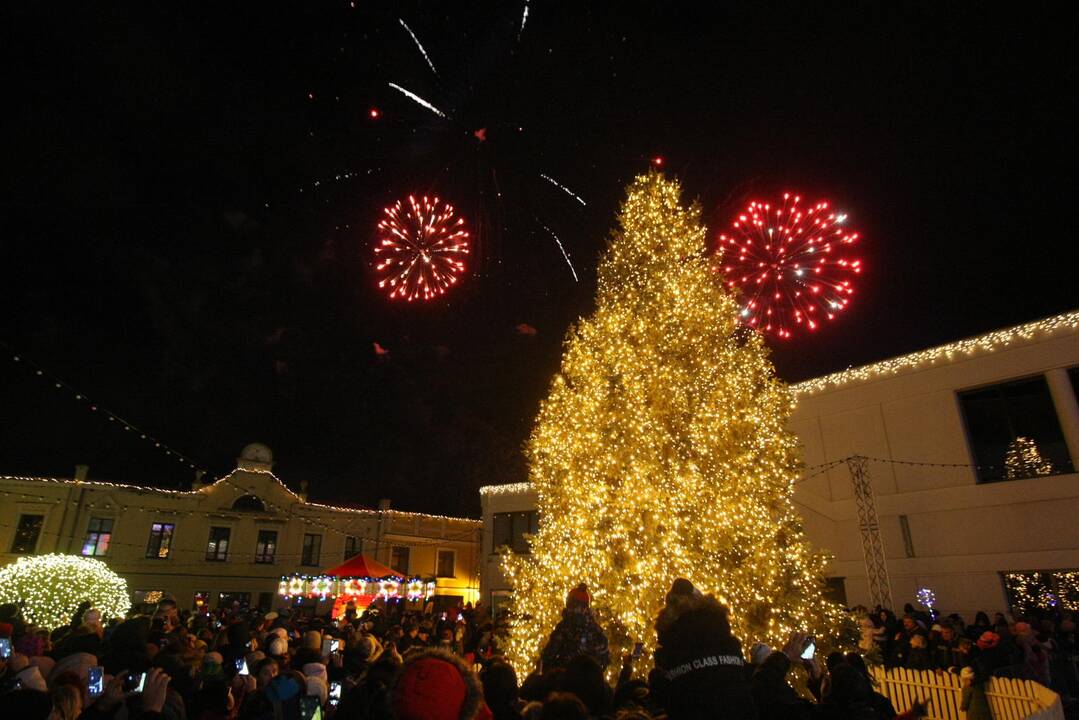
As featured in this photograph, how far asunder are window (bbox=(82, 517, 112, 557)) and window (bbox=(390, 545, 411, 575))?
16092 mm

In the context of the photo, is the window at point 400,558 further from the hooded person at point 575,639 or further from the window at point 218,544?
the hooded person at point 575,639

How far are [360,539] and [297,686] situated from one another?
37068 millimetres

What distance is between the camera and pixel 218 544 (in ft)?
119

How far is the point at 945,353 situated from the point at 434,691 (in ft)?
62.9

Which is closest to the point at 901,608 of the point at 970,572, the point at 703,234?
the point at 970,572

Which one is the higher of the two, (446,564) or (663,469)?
(446,564)

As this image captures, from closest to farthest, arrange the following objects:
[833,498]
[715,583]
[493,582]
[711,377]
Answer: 1. [715,583]
2. [711,377]
3. [833,498]
4. [493,582]

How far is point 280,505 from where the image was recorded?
3825cm

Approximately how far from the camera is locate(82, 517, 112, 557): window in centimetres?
3269

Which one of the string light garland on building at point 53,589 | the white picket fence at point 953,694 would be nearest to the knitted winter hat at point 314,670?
the white picket fence at point 953,694

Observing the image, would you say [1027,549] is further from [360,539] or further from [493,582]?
[360,539]

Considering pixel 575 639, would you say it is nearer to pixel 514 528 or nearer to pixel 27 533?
pixel 514 528

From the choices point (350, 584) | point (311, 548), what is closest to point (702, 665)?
point (350, 584)

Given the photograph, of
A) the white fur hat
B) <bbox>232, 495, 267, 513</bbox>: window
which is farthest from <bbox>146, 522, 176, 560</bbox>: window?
the white fur hat
